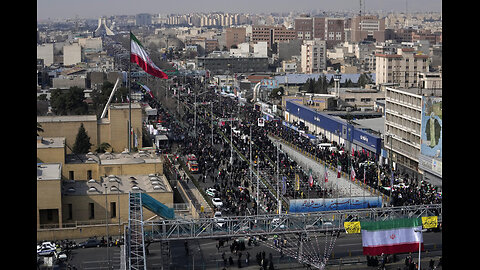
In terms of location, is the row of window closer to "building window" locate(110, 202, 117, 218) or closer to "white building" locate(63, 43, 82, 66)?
"building window" locate(110, 202, 117, 218)

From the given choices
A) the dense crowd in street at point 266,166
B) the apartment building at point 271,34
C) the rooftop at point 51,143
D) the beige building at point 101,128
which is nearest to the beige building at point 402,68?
the dense crowd in street at point 266,166

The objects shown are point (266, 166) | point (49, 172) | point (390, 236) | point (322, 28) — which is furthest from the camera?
point (322, 28)

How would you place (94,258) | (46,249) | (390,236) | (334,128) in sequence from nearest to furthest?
1. (390,236)
2. (94,258)
3. (46,249)
4. (334,128)

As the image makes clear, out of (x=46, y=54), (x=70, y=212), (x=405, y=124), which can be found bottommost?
(x=70, y=212)

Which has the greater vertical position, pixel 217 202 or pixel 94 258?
Result: pixel 217 202

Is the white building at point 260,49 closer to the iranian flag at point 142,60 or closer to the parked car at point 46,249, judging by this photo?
the iranian flag at point 142,60

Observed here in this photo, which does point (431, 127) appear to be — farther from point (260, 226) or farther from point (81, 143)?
point (81, 143)

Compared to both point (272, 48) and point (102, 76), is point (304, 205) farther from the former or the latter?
point (272, 48)

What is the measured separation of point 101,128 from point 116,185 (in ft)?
25.7

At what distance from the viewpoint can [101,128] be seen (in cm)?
2556

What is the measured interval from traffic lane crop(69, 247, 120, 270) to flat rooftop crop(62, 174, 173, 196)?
6.84 feet

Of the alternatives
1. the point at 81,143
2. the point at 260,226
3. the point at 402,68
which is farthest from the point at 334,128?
the point at 402,68

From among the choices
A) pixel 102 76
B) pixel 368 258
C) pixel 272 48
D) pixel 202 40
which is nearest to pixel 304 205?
pixel 368 258
